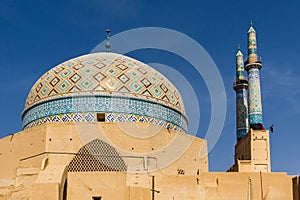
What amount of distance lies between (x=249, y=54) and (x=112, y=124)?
6.88 metres

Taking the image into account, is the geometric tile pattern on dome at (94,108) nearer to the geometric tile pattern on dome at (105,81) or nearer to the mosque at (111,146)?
the mosque at (111,146)

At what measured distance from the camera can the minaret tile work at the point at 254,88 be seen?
17.7 meters

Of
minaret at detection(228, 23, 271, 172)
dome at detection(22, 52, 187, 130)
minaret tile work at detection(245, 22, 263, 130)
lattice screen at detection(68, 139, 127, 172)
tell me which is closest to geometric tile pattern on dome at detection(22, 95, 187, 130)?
dome at detection(22, 52, 187, 130)

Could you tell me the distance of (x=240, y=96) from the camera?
21.2 meters

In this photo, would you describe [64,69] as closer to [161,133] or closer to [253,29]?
[161,133]

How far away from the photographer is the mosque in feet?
41.7

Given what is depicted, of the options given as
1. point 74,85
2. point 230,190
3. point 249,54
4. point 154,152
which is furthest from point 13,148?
point 249,54

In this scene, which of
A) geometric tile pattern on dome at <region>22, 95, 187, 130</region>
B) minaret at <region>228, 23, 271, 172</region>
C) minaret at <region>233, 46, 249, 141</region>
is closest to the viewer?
geometric tile pattern on dome at <region>22, 95, 187, 130</region>

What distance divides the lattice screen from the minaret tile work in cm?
578

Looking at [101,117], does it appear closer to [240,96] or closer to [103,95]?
[103,95]

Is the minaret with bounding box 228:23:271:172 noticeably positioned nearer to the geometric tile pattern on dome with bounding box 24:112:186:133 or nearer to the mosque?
the mosque

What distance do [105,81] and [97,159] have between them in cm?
226

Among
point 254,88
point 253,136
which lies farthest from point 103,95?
point 254,88

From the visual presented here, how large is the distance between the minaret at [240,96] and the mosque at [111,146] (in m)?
5.00
